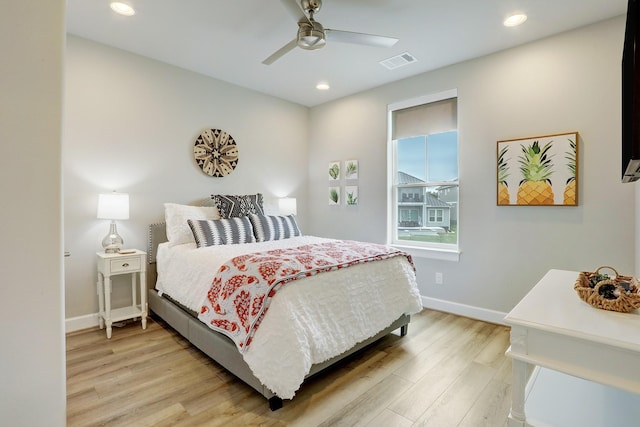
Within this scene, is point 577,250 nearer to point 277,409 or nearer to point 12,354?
point 277,409

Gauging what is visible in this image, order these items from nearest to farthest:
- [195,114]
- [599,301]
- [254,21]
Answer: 1. [599,301]
2. [254,21]
3. [195,114]

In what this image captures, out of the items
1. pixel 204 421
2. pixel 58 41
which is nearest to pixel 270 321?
pixel 204 421

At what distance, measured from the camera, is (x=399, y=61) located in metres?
→ 3.27

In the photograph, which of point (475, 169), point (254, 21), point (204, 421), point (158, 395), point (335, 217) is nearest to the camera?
point (204, 421)

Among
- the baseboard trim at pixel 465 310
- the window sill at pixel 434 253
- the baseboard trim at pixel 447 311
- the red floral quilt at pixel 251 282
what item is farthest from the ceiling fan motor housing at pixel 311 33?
the baseboard trim at pixel 465 310

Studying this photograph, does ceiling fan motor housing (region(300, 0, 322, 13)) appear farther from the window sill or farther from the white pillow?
the window sill

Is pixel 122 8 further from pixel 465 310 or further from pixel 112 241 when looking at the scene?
pixel 465 310

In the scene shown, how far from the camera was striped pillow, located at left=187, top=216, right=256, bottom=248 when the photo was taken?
2.88 meters

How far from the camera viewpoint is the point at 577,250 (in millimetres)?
2662

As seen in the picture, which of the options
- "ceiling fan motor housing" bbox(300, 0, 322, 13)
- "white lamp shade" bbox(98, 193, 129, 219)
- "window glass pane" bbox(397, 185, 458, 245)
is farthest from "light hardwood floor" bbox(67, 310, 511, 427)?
"ceiling fan motor housing" bbox(300, 0, 322, 13)

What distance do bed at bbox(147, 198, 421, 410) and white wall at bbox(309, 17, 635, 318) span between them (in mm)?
992

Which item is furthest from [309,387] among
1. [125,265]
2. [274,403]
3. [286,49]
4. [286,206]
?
[286,206]

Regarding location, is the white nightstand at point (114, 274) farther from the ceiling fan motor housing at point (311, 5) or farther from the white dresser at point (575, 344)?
the white dresser at point (575, 344)

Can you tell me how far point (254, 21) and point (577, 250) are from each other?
3.37 metres
